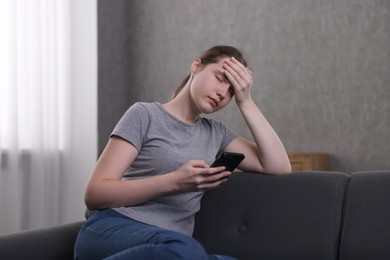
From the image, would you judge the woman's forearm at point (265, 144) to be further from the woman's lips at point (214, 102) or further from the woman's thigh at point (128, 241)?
the woman's thigh at point (128, 241)

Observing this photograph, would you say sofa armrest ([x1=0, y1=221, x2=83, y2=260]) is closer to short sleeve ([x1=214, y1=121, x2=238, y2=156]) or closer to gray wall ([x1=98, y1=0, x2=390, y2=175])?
short sleeve ([x1=214, y1=121, x2=238, y2=156])

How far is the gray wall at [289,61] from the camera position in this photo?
11.0 ft

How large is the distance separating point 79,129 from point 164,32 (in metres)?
0.83

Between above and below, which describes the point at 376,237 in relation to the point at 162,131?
below

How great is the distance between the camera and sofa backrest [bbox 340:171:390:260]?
177 cm

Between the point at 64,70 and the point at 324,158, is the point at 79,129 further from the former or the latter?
the point at 324,158

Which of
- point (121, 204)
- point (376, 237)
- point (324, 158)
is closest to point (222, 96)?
point (121, 204)

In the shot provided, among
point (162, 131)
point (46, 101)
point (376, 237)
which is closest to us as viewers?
point (376, 237)

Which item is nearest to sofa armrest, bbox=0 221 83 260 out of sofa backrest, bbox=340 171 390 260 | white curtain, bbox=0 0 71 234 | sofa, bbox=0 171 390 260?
sofa, bbox=0 171 390 260

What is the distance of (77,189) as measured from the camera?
381 centimetres

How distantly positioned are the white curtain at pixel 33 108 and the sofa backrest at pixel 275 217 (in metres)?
1.70

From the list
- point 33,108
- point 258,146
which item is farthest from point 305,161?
point 33,108

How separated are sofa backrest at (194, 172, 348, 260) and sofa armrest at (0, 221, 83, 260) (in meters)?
0.41

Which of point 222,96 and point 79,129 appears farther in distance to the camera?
point 79,129
